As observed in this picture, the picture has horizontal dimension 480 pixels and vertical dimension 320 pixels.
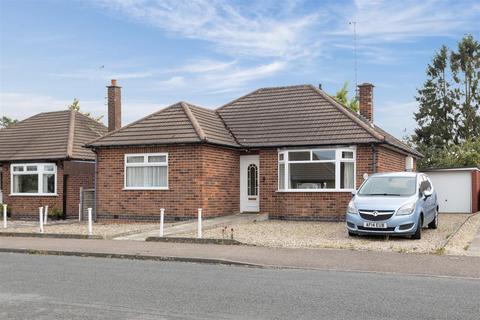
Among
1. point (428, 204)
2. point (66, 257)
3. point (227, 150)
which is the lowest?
point (66, 257)

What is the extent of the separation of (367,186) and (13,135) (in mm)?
18775

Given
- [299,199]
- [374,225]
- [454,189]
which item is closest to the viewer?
[374,225]

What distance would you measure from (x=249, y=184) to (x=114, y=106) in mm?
8067

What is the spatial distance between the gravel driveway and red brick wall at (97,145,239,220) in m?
2.31

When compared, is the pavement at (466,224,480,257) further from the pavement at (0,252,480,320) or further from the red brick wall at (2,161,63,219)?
the red brick wall at (2,161,63,219)

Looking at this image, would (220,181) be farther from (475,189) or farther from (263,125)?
(475,189)

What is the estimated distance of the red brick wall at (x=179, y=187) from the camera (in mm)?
20562

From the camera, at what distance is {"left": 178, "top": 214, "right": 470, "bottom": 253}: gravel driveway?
13500 millimetres

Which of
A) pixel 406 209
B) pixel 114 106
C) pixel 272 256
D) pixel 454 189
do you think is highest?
pixel 114 106

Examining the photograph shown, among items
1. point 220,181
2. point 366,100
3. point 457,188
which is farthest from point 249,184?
point 457,188

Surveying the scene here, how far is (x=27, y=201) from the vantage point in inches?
1013

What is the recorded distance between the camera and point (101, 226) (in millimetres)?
20188

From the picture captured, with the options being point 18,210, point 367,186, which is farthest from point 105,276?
point 18,210

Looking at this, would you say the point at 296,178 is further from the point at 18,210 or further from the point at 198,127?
the point at 18,210
